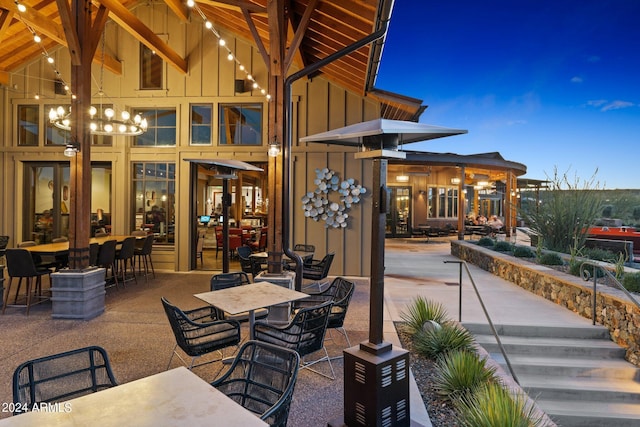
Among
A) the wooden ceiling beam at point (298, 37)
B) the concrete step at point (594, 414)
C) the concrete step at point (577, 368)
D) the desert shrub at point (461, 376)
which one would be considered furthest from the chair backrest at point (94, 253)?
the concrete step at point (594, 414)

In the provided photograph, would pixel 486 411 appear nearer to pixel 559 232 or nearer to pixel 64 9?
pixel 64 9

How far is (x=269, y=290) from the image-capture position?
3.83 metres

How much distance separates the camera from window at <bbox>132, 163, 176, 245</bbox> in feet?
29.3

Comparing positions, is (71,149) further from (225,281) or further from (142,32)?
(142,32)

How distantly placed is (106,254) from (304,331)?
4.87 meters

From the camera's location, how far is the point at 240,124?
882 cm

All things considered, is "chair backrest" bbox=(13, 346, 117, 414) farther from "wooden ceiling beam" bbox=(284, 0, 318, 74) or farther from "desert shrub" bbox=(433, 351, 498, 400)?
"wooden ceiling beam" bbox=(284, 0, 318, 74)

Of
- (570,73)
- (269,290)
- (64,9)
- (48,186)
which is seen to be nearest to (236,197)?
(48,186)

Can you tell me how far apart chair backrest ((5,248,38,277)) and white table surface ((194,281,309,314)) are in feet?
11.3

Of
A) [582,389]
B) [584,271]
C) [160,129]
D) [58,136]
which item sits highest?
[160,129]

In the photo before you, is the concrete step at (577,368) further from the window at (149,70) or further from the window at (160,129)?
the window at (149,70)

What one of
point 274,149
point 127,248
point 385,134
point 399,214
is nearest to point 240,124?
point 127,248

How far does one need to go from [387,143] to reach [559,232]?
7702 mm

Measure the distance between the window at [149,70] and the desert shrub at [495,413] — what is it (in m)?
9.22
